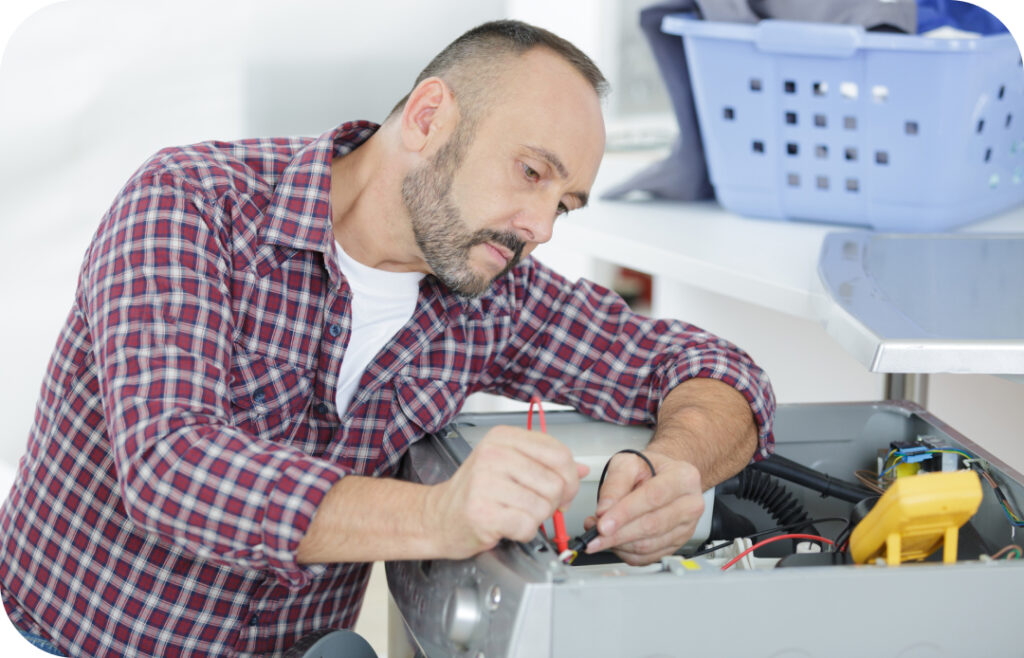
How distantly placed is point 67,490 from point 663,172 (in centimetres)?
110

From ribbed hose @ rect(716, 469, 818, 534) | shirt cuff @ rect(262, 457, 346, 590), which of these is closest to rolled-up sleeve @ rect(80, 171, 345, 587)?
shirt cuff @ rect(262, 457, 346, 590)

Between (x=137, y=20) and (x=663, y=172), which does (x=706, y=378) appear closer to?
(x=663, y=172)

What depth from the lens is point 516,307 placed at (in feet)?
4.32

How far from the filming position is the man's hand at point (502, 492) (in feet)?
2.65

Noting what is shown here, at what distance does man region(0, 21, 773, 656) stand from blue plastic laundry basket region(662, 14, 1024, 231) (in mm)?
456

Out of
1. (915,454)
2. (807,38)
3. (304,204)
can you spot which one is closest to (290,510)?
(304,204)

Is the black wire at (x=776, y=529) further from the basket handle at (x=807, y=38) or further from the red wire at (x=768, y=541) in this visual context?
the basket handle at (x=807, y=38)

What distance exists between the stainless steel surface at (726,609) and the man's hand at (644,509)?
13cm

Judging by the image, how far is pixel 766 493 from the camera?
117 cm

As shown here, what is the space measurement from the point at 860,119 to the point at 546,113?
0.62m

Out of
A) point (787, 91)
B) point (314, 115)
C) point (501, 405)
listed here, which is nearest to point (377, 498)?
point (787, 91)

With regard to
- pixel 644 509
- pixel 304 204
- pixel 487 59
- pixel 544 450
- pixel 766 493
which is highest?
pixel 487 59

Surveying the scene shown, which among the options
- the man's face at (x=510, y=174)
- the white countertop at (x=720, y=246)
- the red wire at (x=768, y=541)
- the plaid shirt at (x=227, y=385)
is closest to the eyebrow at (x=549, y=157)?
the man's face at (x=510, y=174)

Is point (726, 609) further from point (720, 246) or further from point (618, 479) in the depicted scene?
point (720, 246)
